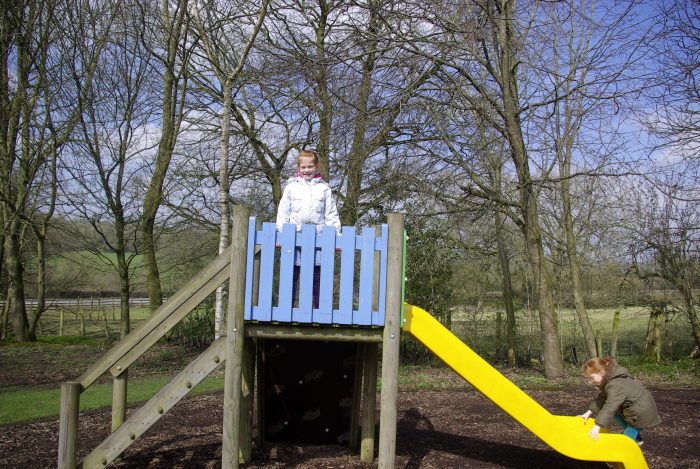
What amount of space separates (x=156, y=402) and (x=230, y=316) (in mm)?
843

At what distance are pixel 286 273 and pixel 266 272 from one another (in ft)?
0.49

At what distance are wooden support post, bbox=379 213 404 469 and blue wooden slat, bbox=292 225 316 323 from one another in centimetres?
57

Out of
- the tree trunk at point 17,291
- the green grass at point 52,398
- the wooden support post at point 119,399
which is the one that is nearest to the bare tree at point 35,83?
the tree trunk at point 17,291

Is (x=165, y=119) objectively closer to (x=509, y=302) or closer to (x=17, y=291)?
(x=17, y=291)

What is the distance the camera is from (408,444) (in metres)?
6.39

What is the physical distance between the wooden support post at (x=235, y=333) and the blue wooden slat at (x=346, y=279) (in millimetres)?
715

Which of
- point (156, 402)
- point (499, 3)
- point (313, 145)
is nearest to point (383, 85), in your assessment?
point (499, 3)

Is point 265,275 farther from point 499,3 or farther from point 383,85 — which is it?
point 499,3

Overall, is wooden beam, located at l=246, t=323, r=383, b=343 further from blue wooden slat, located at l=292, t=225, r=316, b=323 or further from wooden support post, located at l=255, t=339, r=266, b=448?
wooden support post, located at l=255, t=339, r=266, b=448

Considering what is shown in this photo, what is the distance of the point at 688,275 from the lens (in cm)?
1202

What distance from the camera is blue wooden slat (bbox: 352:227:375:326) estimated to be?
4.53 metres

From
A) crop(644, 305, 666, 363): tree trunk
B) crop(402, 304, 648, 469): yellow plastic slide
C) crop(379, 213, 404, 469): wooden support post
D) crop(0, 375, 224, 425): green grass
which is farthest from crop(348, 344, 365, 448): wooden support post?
crop(644, 305, 666, 363): tree trunk

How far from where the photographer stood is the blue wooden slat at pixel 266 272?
4508 mm

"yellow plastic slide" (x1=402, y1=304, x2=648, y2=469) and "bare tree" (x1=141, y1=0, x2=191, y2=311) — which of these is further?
"bare tree" (x1=141, y1=0, x2=191, y2=311)
